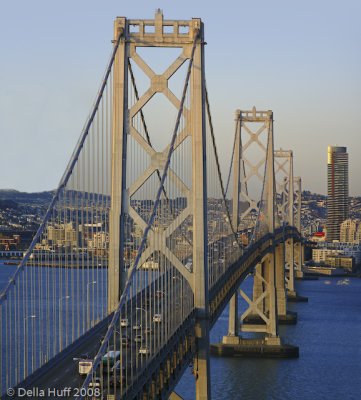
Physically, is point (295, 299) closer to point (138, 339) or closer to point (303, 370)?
point (303, 370)

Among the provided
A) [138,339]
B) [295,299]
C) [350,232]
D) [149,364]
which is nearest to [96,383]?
[149,364]

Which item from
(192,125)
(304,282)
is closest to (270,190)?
(192,125)

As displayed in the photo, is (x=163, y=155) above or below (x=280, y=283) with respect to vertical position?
above

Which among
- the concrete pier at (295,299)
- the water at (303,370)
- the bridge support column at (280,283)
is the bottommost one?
the water at (303,370)

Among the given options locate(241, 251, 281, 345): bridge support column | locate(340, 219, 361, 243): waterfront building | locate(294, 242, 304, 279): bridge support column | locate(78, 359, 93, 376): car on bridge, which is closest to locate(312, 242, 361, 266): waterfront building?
locate(294, 242, 304, 279): bridge support column

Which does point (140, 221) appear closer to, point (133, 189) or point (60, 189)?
point (133, 189)

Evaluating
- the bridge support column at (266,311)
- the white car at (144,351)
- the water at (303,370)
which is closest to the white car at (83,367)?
the white car at (144,351)

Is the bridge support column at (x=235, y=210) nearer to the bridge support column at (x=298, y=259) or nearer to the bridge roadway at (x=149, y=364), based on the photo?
the bridge roadway at (x=149, y=364)

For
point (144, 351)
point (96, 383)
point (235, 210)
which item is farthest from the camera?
point (235, 210)
